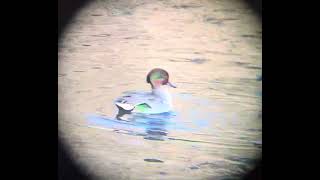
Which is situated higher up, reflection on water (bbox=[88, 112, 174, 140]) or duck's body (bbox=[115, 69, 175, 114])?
duck's body (bbox=[115, 69, 175, 114])

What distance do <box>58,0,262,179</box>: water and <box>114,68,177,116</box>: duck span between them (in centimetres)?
2

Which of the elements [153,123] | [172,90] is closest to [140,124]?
[153,123]

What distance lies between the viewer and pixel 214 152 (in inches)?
59.1

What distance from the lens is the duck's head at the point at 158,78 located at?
4.99 feet

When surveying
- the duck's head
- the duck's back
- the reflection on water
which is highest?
the duck's head

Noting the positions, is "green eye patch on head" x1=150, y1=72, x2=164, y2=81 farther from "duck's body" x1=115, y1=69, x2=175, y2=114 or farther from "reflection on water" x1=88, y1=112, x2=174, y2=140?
"reflection on water" x1=88, y1=112, x2=174, y2=140

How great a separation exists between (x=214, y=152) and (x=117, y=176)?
0.33 metres

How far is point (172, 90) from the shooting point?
1.52 m

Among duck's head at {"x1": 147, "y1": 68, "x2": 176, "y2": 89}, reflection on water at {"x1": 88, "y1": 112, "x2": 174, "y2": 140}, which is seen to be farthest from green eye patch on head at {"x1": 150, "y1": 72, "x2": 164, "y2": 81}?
reflection on water at {"x1": 88, "y1": 112, "x2": 174, "y2": 140}

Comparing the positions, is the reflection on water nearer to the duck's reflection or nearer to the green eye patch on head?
the duck's reflection

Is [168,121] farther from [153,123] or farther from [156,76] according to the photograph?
[156,76]

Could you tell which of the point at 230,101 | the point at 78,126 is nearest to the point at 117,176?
the point at 78,126

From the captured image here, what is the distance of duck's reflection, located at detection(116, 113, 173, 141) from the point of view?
1.53 meters

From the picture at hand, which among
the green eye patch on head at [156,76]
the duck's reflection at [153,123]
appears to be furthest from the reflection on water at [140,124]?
the green eye patch on head at [156,76]
